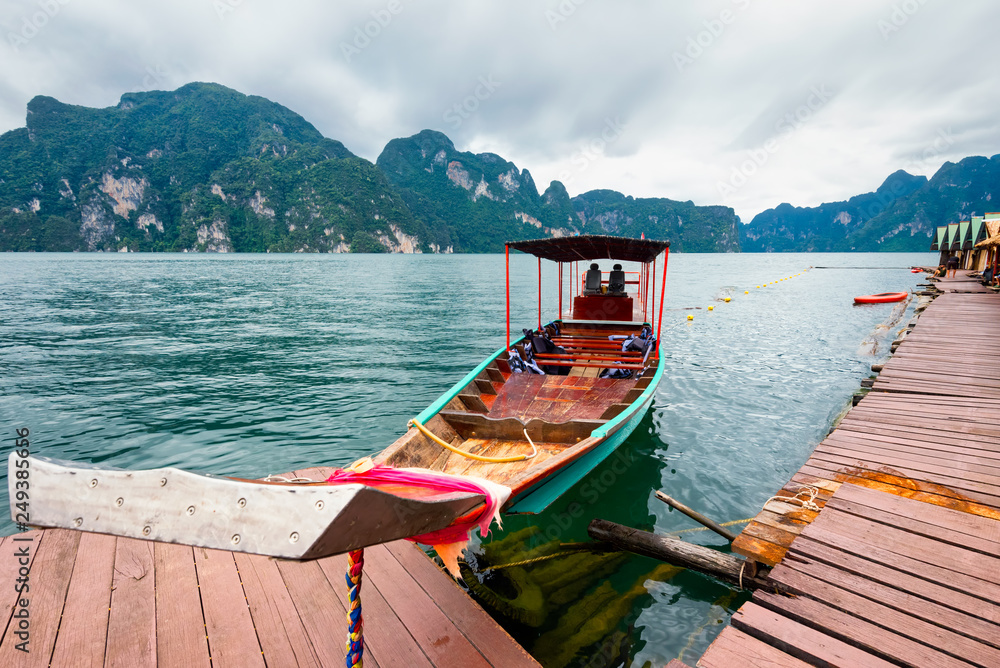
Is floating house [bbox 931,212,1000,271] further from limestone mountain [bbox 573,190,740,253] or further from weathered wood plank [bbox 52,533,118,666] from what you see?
limestone mountain [bbox 573,190,740,253]

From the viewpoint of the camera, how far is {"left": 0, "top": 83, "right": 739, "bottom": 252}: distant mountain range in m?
118

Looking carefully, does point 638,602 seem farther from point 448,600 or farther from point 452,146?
point 452,146

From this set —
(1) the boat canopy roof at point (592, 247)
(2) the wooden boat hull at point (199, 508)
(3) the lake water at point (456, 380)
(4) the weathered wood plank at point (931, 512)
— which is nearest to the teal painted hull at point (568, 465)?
(3) the lake water at point (456, 380)

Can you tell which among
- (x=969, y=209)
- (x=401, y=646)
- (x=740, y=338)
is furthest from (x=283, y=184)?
(x=969, y=209)

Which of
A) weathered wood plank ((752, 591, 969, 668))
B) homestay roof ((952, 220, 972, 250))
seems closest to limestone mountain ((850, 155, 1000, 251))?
homestay roof ((952, 220, 972, 250))

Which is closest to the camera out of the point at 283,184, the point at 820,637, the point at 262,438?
the point at 820,637

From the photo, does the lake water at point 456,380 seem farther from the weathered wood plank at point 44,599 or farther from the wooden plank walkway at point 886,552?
the weathered wood plank at point 44,599

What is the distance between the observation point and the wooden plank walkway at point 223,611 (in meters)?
2.78

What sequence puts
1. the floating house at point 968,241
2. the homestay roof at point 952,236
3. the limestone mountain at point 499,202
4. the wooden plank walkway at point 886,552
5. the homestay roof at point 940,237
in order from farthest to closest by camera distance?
the limestone mountain at point 499,202
the homestay roof at point 940,237
the homestay roof at point 952,236
the floating house at point 968,241
the wooden plank walkway at point 886,552

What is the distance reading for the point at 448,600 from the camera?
11.0 feet

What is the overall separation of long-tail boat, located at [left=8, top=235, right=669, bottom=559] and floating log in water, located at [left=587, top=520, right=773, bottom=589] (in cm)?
68

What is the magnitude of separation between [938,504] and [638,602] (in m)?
2.82

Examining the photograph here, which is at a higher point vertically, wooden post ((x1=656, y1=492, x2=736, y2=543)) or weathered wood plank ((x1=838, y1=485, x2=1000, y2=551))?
weathered wood plank ((x1=838, y1=485, x2=1000, y2=551))

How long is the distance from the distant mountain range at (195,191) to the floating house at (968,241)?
118 meters
